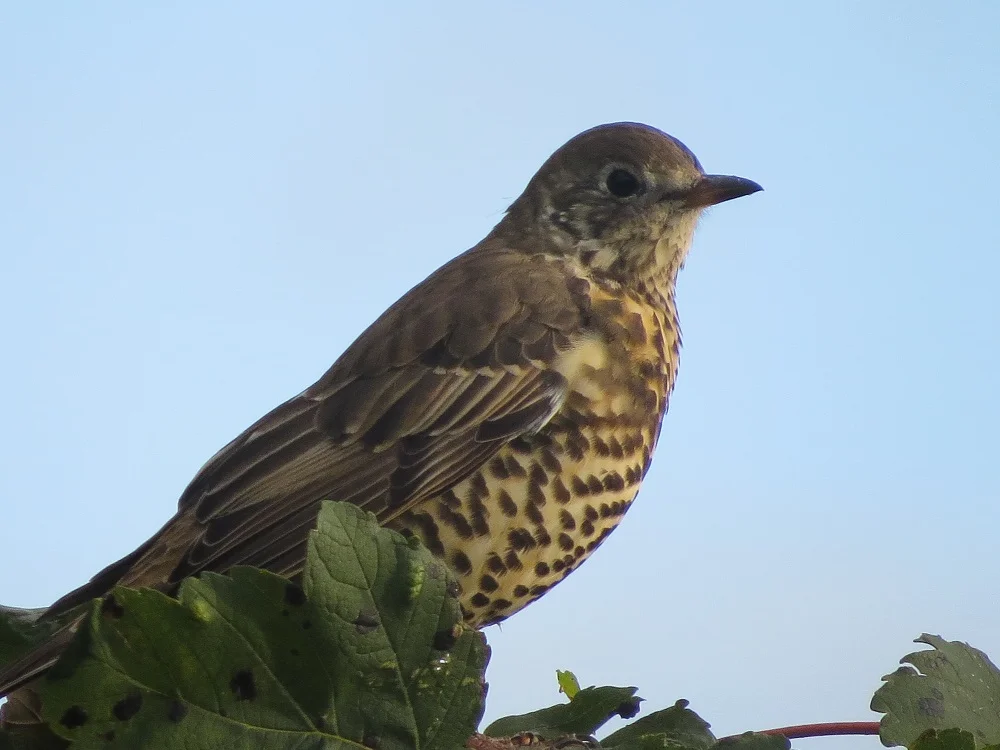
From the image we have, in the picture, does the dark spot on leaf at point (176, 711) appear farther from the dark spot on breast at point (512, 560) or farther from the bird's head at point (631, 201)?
the bird's head at point (631, 201)

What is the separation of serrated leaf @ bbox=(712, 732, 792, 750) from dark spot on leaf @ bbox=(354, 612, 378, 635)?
21.0 inches

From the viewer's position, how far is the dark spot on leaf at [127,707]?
1412mm

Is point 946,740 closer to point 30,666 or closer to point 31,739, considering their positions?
point 31,739

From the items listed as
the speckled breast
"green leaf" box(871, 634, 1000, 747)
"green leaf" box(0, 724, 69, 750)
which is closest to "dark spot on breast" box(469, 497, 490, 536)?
the speckled breast

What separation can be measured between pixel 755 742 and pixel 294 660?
2.20ft

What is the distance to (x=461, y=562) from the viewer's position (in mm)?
2797

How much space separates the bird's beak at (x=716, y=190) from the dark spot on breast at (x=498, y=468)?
133 cm

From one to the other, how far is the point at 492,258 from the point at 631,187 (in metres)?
0.55

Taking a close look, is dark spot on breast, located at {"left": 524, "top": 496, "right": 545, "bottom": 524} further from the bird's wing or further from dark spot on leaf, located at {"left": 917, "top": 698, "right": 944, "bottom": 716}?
dark spot on leaf, located at {"left": 917, "top": 698, "right": 944, "bottom": 716}

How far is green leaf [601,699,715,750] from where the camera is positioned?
1776mm

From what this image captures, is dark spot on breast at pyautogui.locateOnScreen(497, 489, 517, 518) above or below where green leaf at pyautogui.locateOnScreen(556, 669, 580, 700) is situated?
above

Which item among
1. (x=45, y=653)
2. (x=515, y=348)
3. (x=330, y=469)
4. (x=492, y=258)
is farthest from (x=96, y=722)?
(x=492, y=258)

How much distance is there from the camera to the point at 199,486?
127 inches

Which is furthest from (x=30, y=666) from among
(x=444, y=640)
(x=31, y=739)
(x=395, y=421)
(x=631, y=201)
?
(x=631, y=201)
